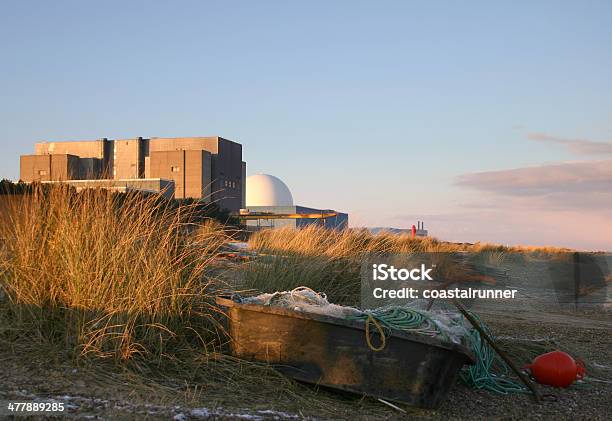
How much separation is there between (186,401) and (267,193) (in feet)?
307

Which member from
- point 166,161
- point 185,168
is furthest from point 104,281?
point 166,161

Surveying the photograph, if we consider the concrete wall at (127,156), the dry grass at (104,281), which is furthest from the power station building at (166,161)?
the dry grass at (104,281)

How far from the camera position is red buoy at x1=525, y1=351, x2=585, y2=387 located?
6.74 metres

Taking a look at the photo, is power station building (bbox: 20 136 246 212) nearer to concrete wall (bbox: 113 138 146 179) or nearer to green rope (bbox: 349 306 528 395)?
concrete wall (bbox: 113 138 146 179)

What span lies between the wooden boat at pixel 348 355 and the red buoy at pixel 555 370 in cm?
144

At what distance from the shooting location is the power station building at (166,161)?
82.0 m

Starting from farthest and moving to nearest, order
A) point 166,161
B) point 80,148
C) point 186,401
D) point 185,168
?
1. point 80,148
2. point 166,161
3. point 185,168
4. point 186,401

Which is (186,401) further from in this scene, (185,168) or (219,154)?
(219,154)

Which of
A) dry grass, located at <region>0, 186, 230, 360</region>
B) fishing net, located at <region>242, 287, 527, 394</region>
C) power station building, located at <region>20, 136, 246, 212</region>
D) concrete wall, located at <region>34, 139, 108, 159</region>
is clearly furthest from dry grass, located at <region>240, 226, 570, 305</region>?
concrete wall, located at <region>34, 139, 108, 159</region>

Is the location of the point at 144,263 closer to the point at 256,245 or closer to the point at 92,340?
the point at 92,340

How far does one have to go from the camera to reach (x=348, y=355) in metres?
5.72

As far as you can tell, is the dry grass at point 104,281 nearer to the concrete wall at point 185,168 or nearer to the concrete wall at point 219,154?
the concrete wall at point 185,168

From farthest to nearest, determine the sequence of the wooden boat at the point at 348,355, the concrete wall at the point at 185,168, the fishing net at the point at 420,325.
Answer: the concrete wall at the point at 185,168
the fishing net at the point at 420,325
the wooden boat at the point at 348,355

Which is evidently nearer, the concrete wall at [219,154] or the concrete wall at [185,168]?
the concrete wall at [185,168]
